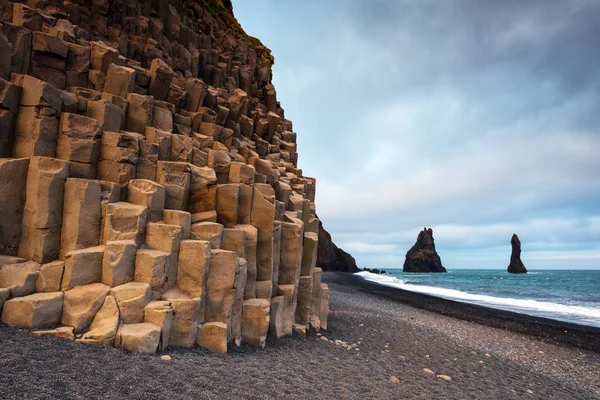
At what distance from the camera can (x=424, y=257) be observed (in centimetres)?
14725

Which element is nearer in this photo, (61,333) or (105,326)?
(61,333)

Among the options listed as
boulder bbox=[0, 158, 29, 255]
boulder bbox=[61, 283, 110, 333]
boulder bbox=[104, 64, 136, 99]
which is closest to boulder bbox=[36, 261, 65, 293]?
boulder bbox=[61, 283, 110, 333]

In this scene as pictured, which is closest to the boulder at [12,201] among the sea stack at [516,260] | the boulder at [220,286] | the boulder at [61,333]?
the boulder at [61,333]

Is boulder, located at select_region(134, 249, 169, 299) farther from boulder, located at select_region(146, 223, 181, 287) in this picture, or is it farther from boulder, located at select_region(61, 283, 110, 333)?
boulder, located at select_region(61, 283, 110, 333)

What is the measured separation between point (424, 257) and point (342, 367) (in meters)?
147

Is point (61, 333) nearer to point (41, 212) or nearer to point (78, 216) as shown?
point (78, 216)

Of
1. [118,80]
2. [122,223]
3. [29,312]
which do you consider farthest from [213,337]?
[118,80]

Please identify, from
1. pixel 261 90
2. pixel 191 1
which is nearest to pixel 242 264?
pixel 261 90

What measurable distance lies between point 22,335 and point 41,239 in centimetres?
238

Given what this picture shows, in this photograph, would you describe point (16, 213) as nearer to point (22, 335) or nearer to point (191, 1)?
point (22, 335)

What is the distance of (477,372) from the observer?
12.3 meters

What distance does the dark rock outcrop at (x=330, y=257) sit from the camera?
79250 millimetres

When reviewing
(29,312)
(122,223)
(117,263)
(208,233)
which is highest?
(122,223)

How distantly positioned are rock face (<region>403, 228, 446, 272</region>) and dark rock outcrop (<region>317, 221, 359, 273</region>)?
5507cm
